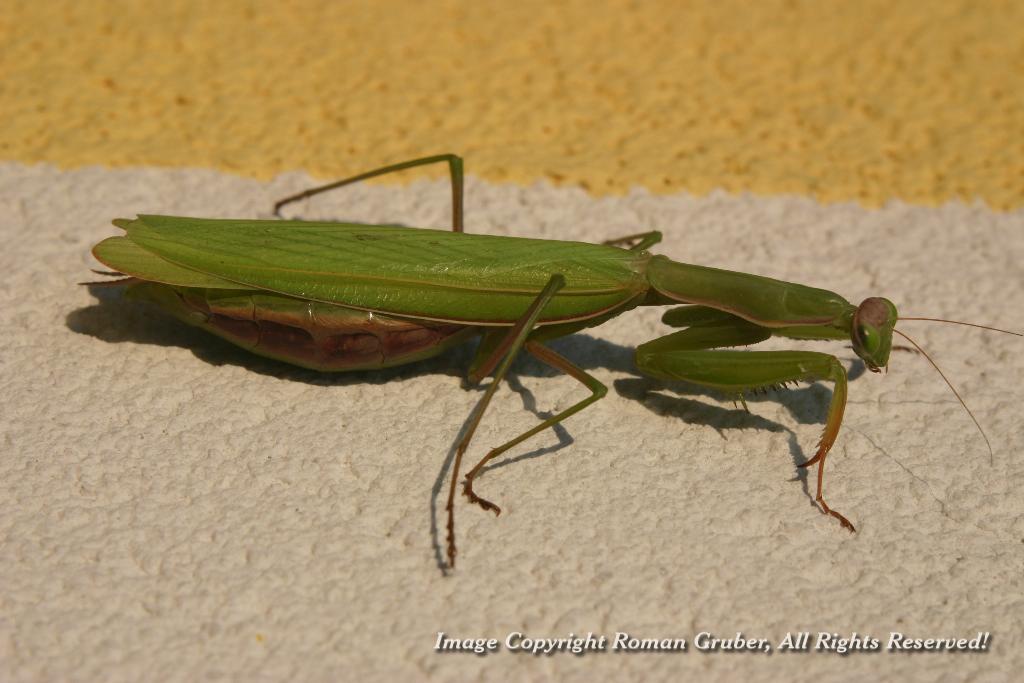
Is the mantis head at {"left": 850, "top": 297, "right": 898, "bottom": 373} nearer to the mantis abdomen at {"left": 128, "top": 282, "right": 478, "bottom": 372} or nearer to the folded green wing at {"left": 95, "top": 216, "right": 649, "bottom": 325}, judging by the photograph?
the folded green wing at {"left": 95, "top": 216, "right": 649, "bottom": 325}

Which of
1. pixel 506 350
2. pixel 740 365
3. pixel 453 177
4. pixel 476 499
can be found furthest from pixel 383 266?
pixel 740 365

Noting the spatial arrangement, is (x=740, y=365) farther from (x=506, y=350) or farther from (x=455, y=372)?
(x=455, y=372)

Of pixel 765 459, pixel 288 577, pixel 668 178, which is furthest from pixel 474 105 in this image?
pixel 288 577

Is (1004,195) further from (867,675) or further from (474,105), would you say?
(867,675)

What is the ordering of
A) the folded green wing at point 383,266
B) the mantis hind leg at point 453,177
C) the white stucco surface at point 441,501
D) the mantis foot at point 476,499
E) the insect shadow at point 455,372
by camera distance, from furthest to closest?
the mantis hind leg at point 453,177 < the insect shadow at point 455,372 < the folded green wing at point 383,266 < the mantis foot at point 476,499 < the white stucco surface at point 441,501

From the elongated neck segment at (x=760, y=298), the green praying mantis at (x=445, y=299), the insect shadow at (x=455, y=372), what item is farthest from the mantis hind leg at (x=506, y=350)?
the elongated neck segment at (x=760, y=298)

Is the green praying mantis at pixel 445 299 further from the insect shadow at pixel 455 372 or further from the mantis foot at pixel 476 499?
the insect shadow at pixel 455 372
